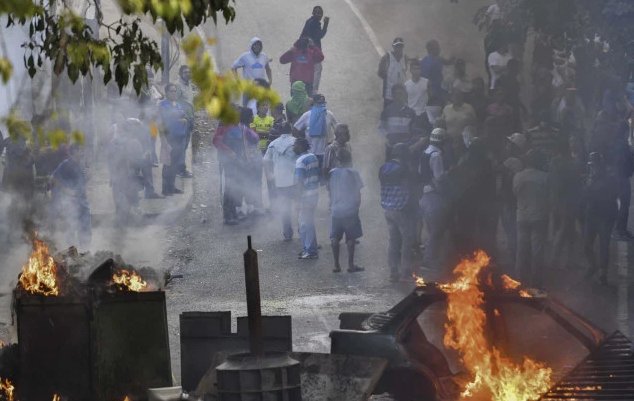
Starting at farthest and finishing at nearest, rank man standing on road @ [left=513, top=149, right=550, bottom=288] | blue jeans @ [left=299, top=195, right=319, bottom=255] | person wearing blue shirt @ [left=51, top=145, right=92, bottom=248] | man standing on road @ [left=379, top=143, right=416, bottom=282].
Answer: person wearing blue shirt @ [left=51, top=145, right=92, bottom=248], blue jeans @ [left=299, top=195, right=319, bottom=255], man standing on road @ [left=379, top=143, right=416, bottom=282], man standing on road @ [left=513, top=149, right=550, bottom=288]

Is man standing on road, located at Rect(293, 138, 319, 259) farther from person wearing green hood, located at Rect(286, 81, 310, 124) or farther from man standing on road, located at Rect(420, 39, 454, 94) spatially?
man standing on road, located at Rect(420, 39, 454, 94)

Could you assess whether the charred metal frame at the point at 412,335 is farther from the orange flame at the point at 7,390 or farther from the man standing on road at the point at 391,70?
the man standing on road at the point at 391,70

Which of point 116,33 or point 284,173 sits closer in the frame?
point 116,33

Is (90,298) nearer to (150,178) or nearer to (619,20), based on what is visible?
(619,20)

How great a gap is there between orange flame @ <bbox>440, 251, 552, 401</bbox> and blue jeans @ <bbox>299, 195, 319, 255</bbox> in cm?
861

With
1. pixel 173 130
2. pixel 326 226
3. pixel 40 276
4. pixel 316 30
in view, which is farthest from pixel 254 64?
pixel 40 276

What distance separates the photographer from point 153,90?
27031mm

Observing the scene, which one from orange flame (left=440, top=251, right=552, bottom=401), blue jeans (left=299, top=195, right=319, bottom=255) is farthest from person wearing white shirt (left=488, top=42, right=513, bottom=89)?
orange flame (left=440, top=251, right=552, bottom=401)

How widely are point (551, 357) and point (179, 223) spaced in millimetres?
11508

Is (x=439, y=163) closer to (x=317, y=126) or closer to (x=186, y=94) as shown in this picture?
(x=317, y=126)

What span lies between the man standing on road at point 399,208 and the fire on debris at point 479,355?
685 cm

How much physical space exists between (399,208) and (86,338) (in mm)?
7339

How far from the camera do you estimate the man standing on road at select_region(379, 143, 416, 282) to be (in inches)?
691

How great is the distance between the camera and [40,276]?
1128cm
